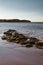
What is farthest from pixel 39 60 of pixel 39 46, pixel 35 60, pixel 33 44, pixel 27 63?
pixel 33 44

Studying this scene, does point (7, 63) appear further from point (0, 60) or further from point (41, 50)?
point (41, 50)

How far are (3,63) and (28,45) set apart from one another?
244 inches

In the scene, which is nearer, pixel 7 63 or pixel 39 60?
pixel 7 63

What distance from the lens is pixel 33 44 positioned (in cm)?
1814

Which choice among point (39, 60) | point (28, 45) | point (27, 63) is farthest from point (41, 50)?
point (27, 63)

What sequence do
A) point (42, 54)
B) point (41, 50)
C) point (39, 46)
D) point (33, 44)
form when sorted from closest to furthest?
point (42, 54) < point (41, 50) < point (39, 46) < point (33, 44)

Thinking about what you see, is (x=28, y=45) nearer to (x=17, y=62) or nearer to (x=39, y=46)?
(x=39, y=46)

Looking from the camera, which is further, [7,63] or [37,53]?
[37,53]

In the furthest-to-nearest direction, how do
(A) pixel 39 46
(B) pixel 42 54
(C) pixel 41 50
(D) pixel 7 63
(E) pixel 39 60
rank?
(A) pixel 39 46 < (C) pixel 41 50 < (B) pixel 42 54 < (E) pixel 39 60 < (D) pixel 7 63

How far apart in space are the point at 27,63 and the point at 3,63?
1620mm

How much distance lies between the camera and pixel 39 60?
12047 millimetres

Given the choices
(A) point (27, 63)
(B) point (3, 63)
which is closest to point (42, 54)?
(A) point (27, 63)

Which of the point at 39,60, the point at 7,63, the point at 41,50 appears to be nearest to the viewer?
the point at 7,63

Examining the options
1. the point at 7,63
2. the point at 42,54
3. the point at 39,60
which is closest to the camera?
the point at 7,63
